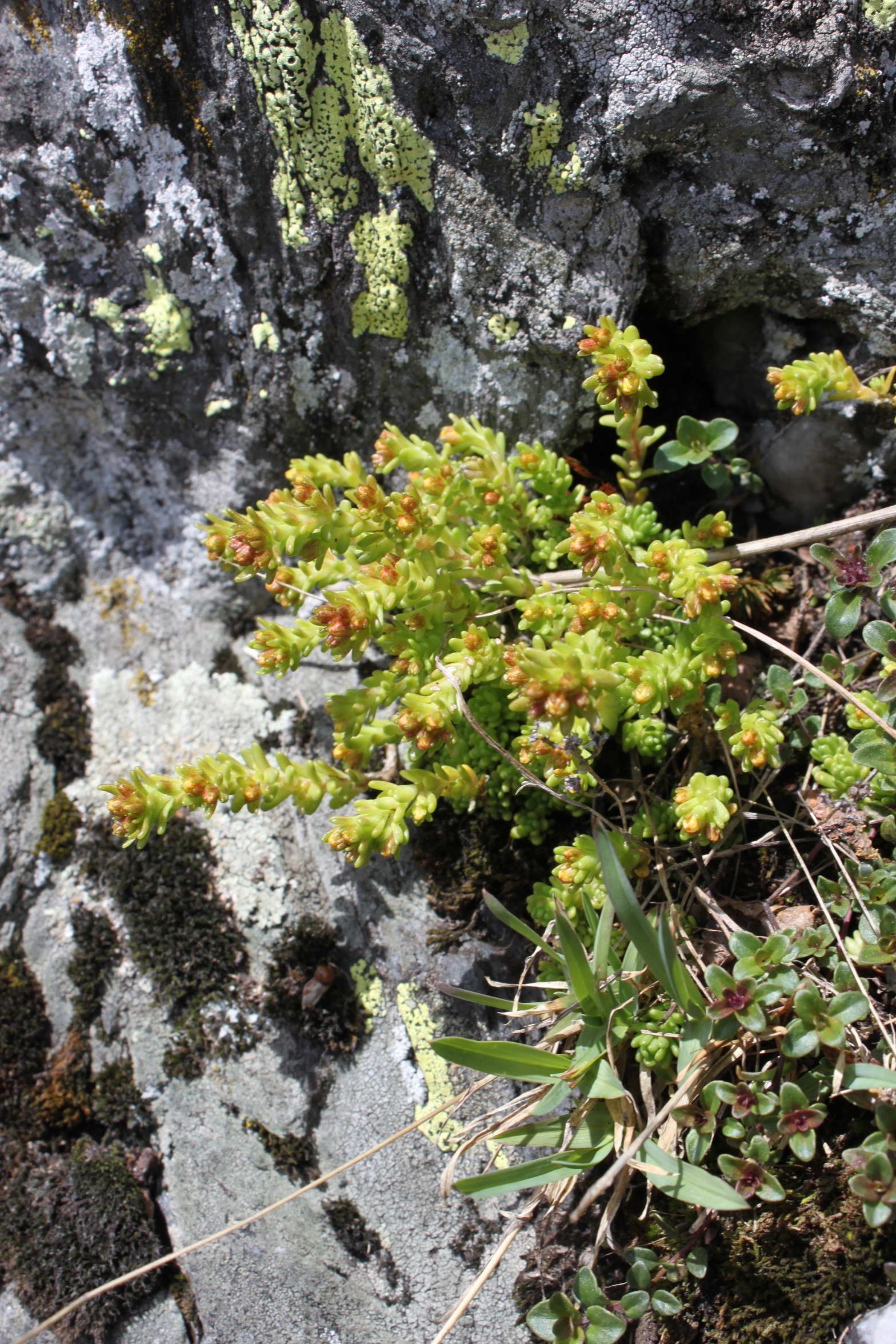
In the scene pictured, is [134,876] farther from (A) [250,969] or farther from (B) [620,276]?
(B) [620,276]

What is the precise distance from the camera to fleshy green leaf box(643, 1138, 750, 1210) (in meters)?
2.13

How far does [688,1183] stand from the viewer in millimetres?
2211

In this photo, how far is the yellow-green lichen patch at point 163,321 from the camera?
3176 millimetres

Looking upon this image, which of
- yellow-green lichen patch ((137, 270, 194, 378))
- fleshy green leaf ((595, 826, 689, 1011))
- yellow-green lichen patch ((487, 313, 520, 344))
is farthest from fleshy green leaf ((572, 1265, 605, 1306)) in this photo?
yellow-green lichen patch ((137, 270, 194, 378))

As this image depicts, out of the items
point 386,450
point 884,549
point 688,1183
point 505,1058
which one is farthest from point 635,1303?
point 386,450

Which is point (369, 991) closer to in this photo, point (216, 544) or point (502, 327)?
point (216, 544)

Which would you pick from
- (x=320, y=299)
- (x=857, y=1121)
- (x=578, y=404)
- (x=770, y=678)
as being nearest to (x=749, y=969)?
(x=857, y=1121)

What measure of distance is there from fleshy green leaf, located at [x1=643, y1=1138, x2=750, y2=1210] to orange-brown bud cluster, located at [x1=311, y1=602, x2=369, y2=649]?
173cm

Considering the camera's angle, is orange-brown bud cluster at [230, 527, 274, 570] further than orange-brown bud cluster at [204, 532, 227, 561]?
No

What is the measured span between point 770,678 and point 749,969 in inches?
36.6

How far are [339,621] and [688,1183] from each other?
1.86m

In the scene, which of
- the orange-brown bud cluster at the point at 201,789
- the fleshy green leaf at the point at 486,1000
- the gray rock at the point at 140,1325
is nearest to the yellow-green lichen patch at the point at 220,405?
the orange-brown bud cluster at the point at 201,789

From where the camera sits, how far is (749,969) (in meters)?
2.29

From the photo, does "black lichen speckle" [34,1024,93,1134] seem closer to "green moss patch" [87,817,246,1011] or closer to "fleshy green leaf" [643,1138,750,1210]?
"green moss patch" [87,817,246,1011]
